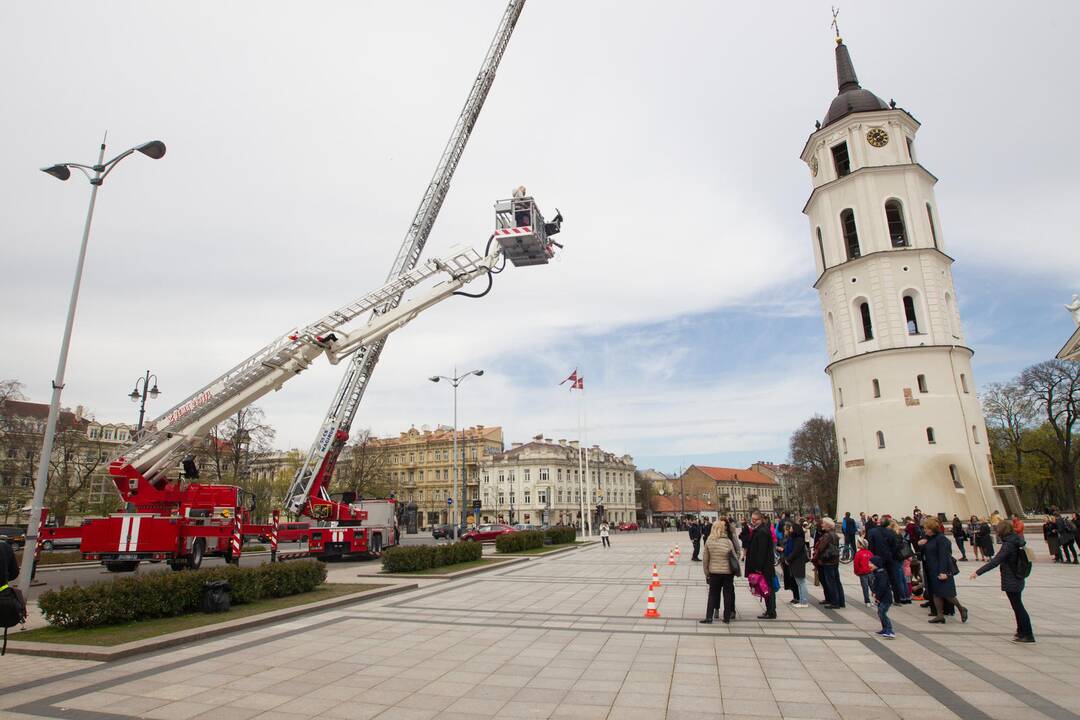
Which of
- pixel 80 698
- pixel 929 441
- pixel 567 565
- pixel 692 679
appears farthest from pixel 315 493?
pixel 929 441

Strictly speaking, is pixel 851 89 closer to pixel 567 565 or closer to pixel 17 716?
pixel 567 565

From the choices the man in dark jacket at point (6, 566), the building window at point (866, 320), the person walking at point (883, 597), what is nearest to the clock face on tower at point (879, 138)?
the building window at point (866, 320)

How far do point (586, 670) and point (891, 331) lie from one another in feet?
117

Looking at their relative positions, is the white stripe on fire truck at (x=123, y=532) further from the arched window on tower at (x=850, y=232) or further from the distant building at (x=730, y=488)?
the distant building at (x=730, y=488)

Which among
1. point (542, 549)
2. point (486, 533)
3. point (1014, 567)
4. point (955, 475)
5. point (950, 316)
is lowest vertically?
point (542, 549)

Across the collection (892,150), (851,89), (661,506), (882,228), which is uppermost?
(851,89)

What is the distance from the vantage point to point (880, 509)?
112ft

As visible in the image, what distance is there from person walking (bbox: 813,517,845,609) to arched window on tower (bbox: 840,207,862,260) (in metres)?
32.8

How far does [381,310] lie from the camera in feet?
73.0

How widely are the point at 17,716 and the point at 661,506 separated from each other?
114977mm

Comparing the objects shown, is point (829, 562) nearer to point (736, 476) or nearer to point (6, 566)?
point (6, 566)

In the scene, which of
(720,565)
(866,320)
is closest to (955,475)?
(866,320)

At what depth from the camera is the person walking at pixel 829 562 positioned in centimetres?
1110

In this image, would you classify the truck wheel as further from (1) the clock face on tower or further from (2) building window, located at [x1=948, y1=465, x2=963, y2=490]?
(1) the clock face on tower
